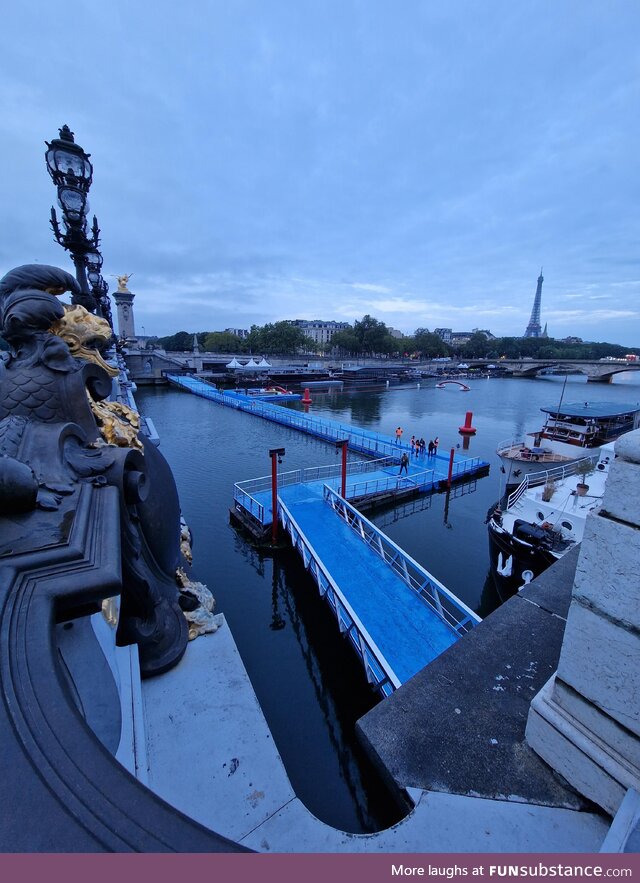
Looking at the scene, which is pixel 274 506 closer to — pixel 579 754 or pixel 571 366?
pixel 579 754

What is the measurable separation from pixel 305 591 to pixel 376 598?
11.2ft

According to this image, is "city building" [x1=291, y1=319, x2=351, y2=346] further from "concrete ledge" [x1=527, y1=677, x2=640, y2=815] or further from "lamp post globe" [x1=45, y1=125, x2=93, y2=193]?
"concrete ledge" [x1=527, y1=677, x2=640, y2=815]

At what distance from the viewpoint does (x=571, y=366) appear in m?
81.2

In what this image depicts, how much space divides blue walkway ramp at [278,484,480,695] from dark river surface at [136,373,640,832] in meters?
1.16

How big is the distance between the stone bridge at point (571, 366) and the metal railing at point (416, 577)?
76.2 m

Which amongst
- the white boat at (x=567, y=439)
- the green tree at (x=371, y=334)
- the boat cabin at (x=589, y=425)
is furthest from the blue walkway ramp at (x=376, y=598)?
the green tree at (x=371, y=334)

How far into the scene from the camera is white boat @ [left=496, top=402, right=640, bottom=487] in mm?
20297

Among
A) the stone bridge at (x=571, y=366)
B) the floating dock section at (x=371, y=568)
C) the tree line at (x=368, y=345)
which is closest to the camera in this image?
the floating dock section at (x=371, y=568)

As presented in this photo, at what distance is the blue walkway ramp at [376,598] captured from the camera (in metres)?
7.32

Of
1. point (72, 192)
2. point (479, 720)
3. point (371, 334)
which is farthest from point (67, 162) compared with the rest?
point (371, 334)

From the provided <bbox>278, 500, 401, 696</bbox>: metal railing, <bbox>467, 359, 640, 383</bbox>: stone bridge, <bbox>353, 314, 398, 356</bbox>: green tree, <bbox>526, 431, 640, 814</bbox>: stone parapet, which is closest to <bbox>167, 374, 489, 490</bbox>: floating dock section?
<bbox>278, 500, 401, 696</bbox>: metal railing

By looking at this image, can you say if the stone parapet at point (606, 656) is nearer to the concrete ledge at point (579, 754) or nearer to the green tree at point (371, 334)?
the concrete ledge at point (579, 754)

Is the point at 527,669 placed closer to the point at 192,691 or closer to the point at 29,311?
the point at 192,691
